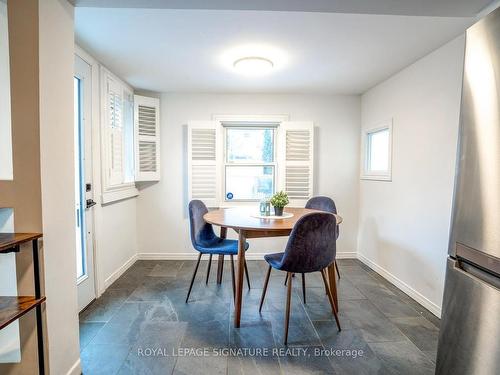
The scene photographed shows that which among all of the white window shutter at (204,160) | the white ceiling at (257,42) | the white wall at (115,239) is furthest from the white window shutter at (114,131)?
the white window shutter at (204,160)

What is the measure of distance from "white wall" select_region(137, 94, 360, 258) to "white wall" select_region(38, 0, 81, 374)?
211cm

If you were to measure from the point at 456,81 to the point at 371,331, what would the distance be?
6.80 feet

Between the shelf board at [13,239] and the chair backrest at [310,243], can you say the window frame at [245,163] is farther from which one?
the shelf board at [13,239]

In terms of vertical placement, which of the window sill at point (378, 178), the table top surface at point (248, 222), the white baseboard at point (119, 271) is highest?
the window sill at point (378, 178)

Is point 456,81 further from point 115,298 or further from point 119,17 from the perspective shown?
point 115,298

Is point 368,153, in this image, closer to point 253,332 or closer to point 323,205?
point 323,205

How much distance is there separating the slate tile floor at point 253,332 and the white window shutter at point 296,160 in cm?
121

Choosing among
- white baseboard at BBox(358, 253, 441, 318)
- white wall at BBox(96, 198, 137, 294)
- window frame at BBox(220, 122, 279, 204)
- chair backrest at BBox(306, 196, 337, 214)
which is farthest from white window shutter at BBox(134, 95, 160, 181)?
white baseboard at BBox(358, 253, 441, 318)

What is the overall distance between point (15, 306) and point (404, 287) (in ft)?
10.1

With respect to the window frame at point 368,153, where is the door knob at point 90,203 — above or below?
below

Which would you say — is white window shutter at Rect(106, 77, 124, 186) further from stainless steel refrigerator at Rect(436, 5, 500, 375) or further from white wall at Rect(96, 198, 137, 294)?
stainless steel refrigerator at Rect(436, 5, 500, 375)

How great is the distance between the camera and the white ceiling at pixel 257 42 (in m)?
1.84

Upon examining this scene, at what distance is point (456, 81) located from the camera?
2078 mm

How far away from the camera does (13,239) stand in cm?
115
